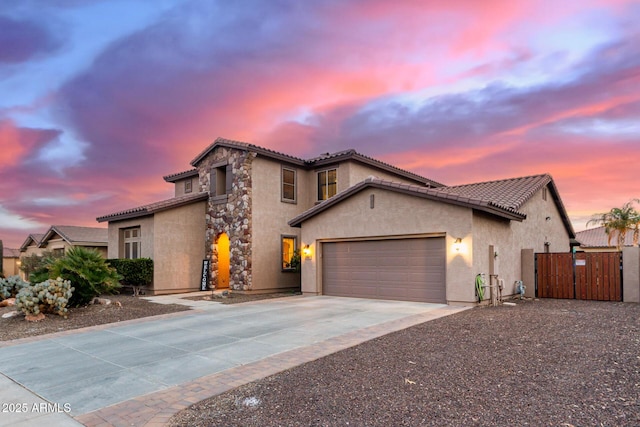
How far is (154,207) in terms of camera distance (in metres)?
16.5

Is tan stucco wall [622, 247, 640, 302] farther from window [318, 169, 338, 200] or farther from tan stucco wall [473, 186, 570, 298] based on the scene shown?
window [318, 169, 338, 200]

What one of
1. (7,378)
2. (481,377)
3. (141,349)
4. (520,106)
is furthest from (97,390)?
(520,106)

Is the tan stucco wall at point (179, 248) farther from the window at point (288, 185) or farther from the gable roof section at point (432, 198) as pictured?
the gable roof section at point (432, 198)

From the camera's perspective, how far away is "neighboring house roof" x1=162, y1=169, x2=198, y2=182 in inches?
833

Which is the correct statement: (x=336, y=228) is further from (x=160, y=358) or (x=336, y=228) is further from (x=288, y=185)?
(x=160, y=358)

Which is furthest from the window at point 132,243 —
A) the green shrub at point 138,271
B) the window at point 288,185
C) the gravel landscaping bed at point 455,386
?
the gravel landscaping bed at point 455,386

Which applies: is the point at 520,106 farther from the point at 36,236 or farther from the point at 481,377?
the point at 36,236

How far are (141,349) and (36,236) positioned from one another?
1247 inches

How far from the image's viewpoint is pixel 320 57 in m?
14.3

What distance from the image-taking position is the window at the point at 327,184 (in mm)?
18391

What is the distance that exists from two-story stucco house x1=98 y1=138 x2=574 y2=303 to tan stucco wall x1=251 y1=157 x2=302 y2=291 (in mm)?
47

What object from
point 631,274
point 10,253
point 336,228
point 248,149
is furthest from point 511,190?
point 10,253

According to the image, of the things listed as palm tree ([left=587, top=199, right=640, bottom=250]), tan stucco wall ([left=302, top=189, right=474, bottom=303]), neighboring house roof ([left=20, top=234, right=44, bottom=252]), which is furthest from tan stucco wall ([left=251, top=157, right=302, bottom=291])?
palm tree ([left=587, top=199, right=640, bottom=250])

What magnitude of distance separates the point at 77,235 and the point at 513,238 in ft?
86.7
